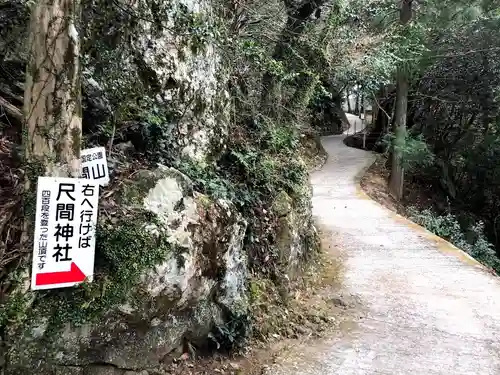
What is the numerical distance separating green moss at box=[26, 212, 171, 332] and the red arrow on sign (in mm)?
72

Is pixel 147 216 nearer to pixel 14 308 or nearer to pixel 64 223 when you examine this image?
pixel 64 223

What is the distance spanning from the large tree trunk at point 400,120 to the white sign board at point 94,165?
11.3 metres

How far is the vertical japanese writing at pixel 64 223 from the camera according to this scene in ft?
9.36

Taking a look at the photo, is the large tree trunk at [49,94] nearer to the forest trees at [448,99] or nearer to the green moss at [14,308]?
the green moss at [14,308]

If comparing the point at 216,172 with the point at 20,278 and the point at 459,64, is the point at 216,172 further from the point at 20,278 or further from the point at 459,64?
the point at 459,64

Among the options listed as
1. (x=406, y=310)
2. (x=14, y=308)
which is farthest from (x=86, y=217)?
(x=406, y=310)

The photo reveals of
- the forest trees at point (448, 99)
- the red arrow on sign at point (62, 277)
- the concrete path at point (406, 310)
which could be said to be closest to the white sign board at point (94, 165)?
the red arrow on sign at point (62, 277)

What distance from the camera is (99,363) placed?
3.13 m

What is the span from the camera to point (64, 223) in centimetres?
288

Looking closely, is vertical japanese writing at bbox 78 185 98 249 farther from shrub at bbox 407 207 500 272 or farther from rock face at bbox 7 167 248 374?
shrub at bbox 407 207 500 272

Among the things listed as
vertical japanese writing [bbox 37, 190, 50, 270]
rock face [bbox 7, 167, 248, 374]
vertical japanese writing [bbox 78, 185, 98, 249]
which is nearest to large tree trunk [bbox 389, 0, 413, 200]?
rock face [bbox 7, 167, 248, 374]

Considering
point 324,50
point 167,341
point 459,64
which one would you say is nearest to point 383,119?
point 459,64

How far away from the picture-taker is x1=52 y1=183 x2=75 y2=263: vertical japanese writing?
2.85 metres

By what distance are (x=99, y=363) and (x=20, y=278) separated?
0.84 metres
